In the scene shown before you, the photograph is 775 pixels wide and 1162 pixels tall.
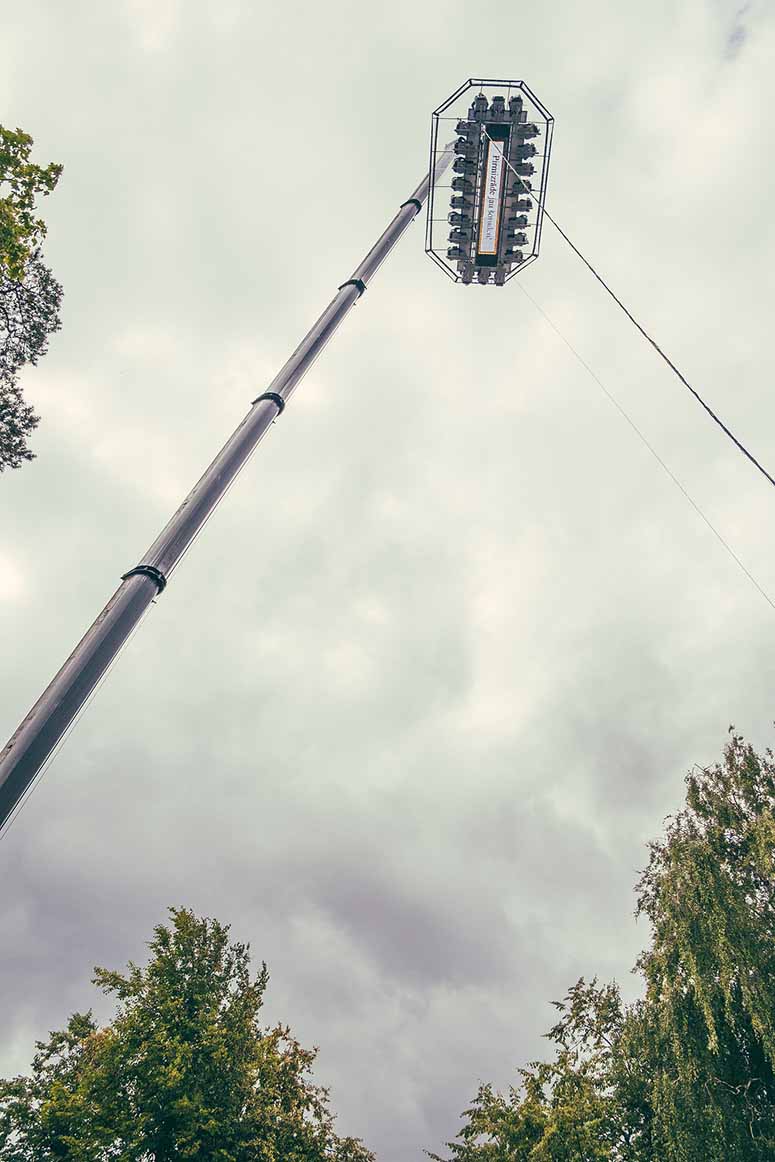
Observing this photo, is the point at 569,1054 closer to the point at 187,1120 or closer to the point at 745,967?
the point at 745,967

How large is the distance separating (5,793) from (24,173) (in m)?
10.8

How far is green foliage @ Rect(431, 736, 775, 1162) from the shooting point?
1930 centimetres

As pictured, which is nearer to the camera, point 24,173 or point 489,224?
point 24,173

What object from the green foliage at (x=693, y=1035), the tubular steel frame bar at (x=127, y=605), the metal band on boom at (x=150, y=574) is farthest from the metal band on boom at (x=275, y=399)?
the green foliage at (x=693, y=1035)

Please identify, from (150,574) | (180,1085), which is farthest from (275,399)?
(180,1085)

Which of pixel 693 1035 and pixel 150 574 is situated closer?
pixel 150 574

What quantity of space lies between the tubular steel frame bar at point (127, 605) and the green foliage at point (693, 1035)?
2127 cm

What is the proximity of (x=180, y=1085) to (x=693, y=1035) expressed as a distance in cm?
1674

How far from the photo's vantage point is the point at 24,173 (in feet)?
35.2

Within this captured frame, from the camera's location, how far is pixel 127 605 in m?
6.49

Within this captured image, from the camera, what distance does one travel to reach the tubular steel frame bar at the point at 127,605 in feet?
16.8

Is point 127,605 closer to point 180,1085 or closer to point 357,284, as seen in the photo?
point 357,284

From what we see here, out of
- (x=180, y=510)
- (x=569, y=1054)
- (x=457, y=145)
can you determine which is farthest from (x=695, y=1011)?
(x=457, y=145)

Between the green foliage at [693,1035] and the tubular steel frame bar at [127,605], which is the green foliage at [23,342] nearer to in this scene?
the tubular steel frame bar at [127,605]
